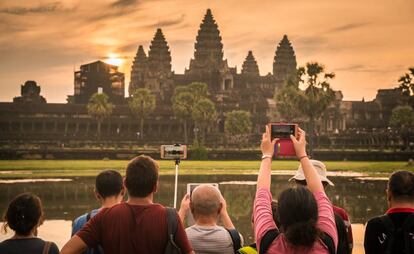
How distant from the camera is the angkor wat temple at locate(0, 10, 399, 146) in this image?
88.9m

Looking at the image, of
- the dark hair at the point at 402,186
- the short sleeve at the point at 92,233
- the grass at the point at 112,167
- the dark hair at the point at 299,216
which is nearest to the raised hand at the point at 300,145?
the dark hair at the point at 299,216

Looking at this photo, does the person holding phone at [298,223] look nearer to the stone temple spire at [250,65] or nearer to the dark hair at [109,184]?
the dark hair at [109,184]

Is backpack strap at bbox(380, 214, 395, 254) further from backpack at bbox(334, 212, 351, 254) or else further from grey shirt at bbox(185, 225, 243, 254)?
grey shirt at bbox(185, 225, 243, 254)

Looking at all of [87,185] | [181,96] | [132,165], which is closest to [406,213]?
[132,165]

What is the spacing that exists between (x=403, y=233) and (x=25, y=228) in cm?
280

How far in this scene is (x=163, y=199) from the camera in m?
19.2

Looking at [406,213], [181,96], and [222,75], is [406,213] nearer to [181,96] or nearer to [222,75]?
[181,96]

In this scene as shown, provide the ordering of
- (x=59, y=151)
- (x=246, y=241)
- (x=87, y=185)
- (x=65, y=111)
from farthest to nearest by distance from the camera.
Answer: (x=65, y=111) → (x=59, y=151) → (x=87, y=185) → (x=246, y=241)

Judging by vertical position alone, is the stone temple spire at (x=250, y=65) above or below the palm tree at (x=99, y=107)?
above

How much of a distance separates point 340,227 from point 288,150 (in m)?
0.79

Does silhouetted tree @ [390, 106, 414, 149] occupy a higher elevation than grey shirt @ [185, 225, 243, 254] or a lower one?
higher

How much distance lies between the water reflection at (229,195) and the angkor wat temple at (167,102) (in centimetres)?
4263

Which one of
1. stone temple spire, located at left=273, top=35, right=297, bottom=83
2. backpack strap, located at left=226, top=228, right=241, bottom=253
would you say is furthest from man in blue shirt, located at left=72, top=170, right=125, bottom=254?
stone temple spire, located at left=273, top=35, right=297, bottom=83

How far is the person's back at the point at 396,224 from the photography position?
194 inches
